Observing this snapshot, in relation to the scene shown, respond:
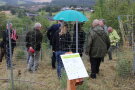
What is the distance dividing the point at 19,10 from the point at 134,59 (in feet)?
23.4

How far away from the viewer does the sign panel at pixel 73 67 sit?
13.4ft

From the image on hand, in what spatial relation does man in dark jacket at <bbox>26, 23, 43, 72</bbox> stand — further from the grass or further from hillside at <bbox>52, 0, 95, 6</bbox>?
hillside at <bbox>52, 0, 95, 6</bbox>

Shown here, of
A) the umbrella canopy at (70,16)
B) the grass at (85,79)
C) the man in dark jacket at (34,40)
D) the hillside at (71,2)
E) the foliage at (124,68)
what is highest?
the hillside at (71,2)

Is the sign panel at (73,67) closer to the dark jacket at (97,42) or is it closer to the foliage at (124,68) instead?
the dark jacket at (97,42)

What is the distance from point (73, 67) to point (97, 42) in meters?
2.78

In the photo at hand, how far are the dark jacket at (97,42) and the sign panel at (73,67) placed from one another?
102 inches

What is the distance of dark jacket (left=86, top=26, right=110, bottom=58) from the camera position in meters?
6.80

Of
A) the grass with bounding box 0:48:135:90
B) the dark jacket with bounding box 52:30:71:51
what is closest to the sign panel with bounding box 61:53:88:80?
the grass with bounding box 0:48:135:90

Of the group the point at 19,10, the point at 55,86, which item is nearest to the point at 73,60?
the point at 55,86

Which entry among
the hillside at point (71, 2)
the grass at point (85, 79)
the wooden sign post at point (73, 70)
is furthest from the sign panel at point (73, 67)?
the hillside at point (71, 2)

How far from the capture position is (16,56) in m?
9.13

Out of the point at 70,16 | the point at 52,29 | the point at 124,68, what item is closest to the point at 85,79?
the point at 124,68

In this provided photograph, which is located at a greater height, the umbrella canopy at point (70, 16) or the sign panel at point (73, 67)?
the umbrella canopy at point (70, 16)

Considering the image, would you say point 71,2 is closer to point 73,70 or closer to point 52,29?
point 52,29
